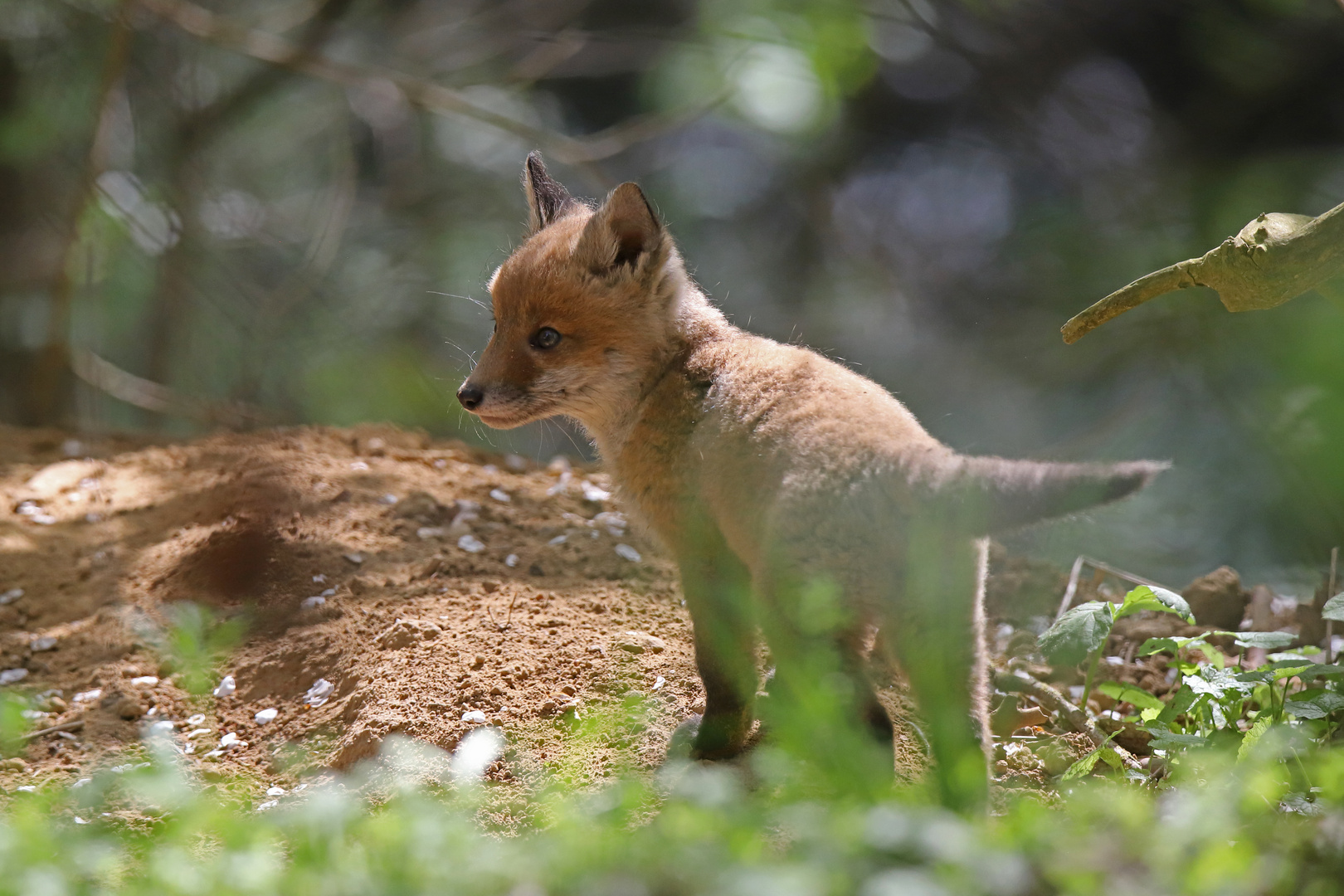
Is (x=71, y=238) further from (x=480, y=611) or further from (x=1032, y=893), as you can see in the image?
(x=1032, y=893)

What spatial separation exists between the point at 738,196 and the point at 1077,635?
6.30m

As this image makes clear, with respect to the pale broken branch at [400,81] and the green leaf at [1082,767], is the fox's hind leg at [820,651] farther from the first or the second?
the pale broken branch at [400,81]

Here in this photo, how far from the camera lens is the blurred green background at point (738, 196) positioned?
581 centimetres

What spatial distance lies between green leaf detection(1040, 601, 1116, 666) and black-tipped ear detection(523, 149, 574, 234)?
8.57 feet

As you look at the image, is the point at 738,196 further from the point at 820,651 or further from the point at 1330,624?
the point at 820,651

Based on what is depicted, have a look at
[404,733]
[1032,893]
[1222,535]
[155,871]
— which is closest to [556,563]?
[404,733]

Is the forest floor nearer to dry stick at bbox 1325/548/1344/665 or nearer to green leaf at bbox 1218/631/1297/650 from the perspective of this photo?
dry stick at bbox 1325/548/1344/665

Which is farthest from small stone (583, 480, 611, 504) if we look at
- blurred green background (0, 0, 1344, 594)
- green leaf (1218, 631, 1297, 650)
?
green leaf (1218, 631, 1297, 650)

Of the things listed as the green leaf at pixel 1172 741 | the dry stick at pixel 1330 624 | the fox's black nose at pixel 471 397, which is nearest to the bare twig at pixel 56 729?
the fox's black nose at pixel 471 397

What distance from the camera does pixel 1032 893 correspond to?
1.60 meters

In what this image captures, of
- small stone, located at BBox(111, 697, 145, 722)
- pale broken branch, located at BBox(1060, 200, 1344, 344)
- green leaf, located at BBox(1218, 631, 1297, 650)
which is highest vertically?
pale broken branch, located at BBox(1060, 200, 1344, 344)

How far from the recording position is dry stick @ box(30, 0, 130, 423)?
6262 millimetres

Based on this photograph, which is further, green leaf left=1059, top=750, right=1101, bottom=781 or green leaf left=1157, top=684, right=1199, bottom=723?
green leaf left=1157, top=684, right=1199, bottom=723

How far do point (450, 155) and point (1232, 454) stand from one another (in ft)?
22.0
